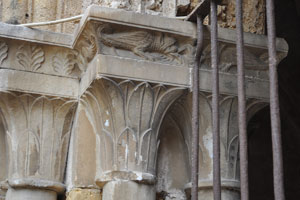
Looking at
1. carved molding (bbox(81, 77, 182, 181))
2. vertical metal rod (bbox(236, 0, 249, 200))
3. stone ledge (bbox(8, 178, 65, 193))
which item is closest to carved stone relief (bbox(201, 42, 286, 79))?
carved molding (bbox(81, 77, 182, 181))

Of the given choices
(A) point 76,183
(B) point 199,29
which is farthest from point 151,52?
(A) point 76,183

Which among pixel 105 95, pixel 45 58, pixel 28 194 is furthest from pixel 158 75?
pixel 28 194

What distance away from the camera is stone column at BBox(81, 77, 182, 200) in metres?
2.49

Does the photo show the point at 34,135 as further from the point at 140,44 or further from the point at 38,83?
the point at 140,44

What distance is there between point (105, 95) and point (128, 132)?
0.19 m

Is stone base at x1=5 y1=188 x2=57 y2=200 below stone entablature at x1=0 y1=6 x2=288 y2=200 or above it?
below

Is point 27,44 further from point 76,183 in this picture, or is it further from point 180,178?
point 180,178

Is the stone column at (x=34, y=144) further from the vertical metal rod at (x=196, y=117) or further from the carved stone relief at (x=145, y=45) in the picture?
the vertical metal rod at (x=196, y=117)

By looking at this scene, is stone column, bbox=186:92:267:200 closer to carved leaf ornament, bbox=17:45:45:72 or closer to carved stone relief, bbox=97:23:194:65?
carved stone relief, bbox=97:23:194:65

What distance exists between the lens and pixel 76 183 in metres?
2.68

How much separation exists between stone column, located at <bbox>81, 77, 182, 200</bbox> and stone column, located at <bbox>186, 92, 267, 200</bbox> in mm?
196

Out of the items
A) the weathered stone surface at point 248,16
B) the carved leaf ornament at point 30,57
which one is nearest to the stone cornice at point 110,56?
the carved leaf ornament at point 30,57

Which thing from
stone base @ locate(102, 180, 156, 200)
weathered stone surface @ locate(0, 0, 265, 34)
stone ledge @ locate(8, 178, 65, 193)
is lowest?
stone base @ locate(102, 180, 156, 200)

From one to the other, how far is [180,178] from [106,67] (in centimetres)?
69
